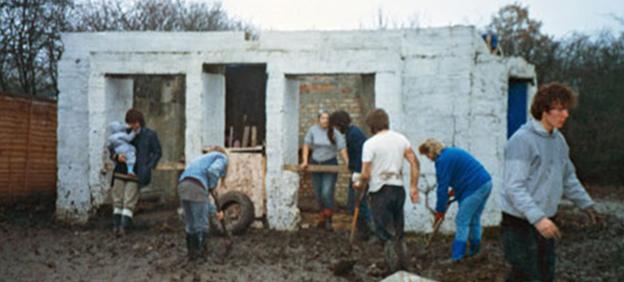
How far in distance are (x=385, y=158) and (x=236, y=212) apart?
3901 mm

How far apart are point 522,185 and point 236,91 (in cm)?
1178

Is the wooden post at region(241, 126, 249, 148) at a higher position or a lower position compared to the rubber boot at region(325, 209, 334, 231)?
higher

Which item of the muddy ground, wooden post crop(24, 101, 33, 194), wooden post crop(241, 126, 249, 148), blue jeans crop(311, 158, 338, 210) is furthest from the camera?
wooden post crop(241, 126, 249, 148)

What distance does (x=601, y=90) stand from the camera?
18609 millimetres

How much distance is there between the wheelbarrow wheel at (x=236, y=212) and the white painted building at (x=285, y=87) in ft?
1.38

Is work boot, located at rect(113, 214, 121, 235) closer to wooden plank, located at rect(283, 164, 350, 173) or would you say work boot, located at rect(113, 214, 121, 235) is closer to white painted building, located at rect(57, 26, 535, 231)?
white painted building, located at rect(57, 26, 535, 231)

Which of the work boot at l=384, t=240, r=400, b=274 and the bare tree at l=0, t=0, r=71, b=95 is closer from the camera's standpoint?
the work boot at l=384, t=240, r=400, b=274

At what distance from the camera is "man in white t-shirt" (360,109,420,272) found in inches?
254

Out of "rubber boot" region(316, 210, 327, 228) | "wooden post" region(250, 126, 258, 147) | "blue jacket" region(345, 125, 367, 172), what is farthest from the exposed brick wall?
"blue jacket" region(345, 125, 367, 172)

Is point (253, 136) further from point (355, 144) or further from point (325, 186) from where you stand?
point (355, 144)

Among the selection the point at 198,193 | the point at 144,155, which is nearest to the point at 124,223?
the point at 144,155

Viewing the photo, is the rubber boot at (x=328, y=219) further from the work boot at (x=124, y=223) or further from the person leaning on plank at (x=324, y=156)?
the work boot at (x=124, y=223)

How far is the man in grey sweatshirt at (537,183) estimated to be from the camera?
13.2 feet

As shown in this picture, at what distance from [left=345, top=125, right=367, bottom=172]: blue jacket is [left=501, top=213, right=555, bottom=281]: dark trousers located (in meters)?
4.17
